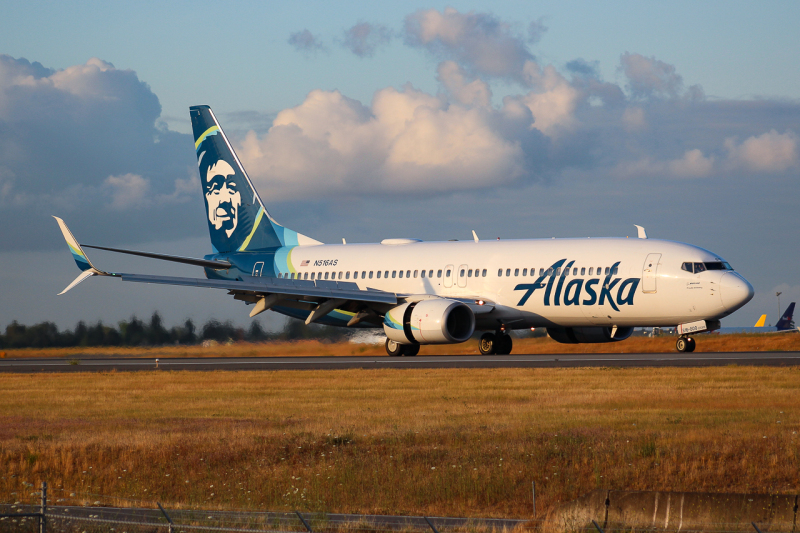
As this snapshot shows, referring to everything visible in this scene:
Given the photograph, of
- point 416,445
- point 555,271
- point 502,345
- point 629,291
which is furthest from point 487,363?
point 416,445

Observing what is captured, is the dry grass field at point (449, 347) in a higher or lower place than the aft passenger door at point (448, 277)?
lower

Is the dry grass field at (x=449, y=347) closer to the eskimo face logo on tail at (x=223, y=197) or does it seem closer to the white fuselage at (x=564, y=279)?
the white fuselage at (x=564, y=279)

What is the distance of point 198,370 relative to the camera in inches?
1323

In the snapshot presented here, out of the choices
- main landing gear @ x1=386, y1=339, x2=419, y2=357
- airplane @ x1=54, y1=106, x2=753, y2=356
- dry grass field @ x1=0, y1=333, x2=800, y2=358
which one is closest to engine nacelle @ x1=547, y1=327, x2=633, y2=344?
airplane @ x1=54, y1=106, x2=753, y2=356

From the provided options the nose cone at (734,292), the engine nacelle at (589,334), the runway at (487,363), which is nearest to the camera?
the runway at (487,363)

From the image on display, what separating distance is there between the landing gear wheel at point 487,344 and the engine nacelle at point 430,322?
266cm

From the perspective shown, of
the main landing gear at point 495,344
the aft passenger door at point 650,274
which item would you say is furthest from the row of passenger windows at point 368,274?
the aft passenger door at point 650,274

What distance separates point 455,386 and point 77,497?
11848mm

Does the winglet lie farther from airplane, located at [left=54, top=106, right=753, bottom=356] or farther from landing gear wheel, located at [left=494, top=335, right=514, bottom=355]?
landing gear wheel, located at [left=494, top=335, right=514, bottom=355]

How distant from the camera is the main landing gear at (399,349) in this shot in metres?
39.6

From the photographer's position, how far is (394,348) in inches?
1560

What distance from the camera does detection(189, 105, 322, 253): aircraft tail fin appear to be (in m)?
46.7

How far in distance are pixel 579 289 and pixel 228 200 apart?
1920 cm

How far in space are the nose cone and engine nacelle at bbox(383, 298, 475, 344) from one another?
29.1ft
